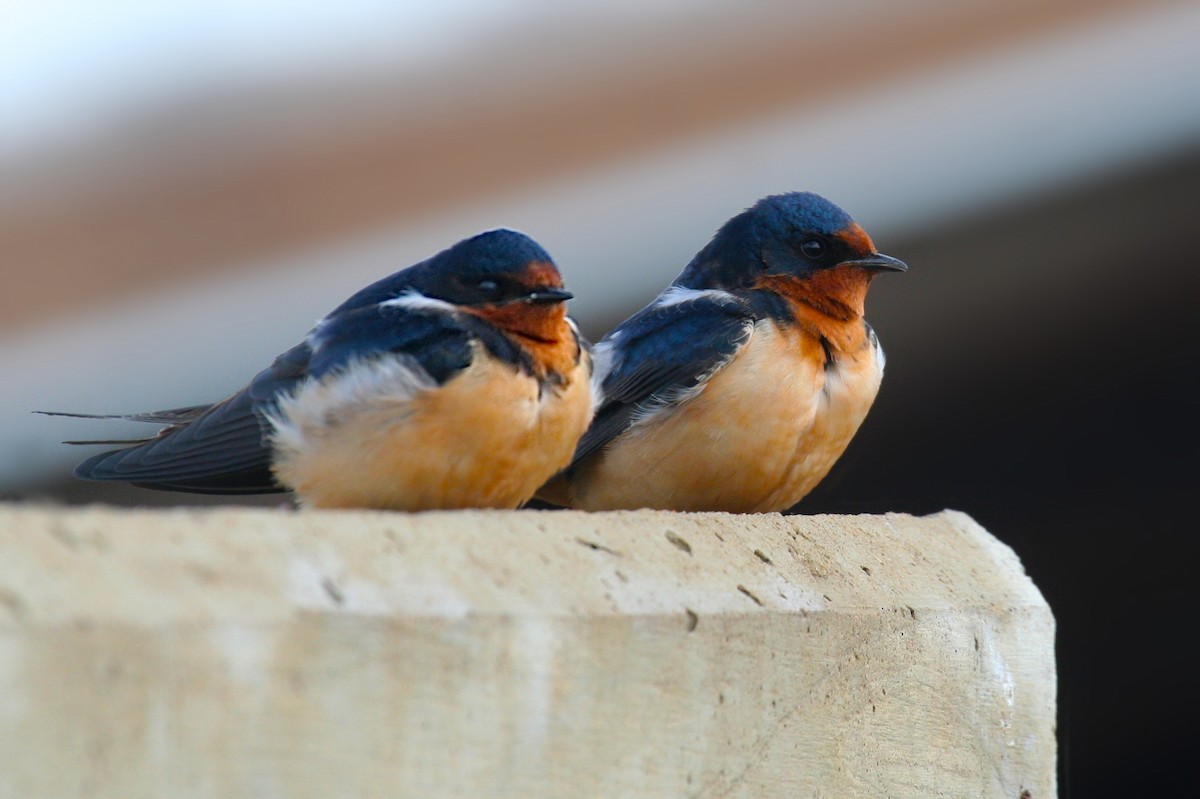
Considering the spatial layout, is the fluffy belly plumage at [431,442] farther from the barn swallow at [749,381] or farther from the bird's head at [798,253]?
the bird's head at [798,253]

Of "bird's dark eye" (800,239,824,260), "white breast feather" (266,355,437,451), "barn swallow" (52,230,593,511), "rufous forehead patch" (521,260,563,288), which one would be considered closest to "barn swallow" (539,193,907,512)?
"bird's dark eye" (800,239,824,260)

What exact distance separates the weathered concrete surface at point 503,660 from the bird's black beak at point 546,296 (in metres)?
0.45

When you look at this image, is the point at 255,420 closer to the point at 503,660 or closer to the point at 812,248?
the point at 503,660

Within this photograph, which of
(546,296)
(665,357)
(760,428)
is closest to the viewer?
(546,296)

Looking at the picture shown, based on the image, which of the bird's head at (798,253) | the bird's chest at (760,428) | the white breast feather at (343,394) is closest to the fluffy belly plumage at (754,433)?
the bird's chest at (760,428)

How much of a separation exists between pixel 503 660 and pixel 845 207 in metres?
3.58

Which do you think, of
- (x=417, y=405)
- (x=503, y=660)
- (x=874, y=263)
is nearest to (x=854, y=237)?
(x=874, y=263)

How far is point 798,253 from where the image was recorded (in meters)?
2.92

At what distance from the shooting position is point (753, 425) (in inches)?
107

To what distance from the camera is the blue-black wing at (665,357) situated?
110 inches

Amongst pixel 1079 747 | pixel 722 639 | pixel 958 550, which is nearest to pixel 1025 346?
pixel 1079 747

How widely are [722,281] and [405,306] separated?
0.97 metres

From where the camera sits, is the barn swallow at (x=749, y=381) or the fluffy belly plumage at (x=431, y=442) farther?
the barn swallow at (x=749, y=381)

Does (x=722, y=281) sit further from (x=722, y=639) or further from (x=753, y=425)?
(x=722, y=639)
